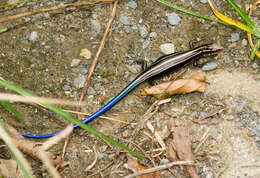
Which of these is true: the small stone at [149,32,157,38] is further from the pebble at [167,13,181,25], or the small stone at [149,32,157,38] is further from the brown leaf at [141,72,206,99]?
the brown leaf at [141,72,206,99]

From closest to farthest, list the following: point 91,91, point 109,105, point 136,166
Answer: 1. point 136,166
2. point 109,105
3. point 91,91

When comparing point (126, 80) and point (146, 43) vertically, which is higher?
point (146, 43)

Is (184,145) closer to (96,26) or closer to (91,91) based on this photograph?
(91,91)

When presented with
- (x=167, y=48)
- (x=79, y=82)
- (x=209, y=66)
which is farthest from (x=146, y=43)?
(x=79, y=82)

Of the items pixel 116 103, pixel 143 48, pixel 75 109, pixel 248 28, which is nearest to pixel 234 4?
pixel 248 28

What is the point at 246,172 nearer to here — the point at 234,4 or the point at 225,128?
the point at 225,128

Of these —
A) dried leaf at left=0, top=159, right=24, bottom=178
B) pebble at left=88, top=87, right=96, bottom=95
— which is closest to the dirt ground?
pebble at left=88, top=87, right=96, bottom=95

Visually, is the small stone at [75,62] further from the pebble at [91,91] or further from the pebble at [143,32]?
the pebble at [143,32]
